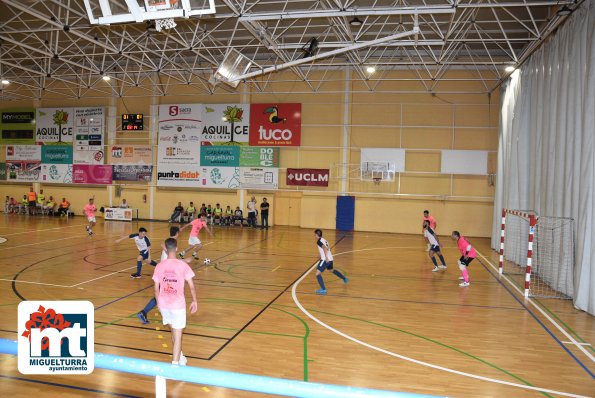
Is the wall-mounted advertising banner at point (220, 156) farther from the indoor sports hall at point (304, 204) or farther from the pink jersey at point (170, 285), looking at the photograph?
the pink jersey at point (170, 285)

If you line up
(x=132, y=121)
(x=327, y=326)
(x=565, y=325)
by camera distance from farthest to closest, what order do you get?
(x=132, y=121), (x=565, y=325), (x=327, y=326)

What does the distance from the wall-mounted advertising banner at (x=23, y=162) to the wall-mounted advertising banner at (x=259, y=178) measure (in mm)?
15391

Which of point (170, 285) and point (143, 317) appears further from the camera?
point (143, 317)

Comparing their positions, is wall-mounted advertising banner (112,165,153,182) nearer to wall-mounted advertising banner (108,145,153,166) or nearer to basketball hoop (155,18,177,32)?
wall-mounted advertising banner (108,145,153,166)

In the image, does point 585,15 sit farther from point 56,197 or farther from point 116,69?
point 56,197

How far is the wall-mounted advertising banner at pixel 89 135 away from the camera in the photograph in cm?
3009

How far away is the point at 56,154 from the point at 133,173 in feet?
20.3

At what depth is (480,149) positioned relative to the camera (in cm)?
2491

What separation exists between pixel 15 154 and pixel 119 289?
26.7 metres

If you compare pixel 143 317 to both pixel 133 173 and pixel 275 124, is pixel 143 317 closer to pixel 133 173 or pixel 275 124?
pixel 275 124

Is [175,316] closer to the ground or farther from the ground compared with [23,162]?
closer to the ground

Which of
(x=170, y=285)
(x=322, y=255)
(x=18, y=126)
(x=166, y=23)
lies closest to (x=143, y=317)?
(x=170, y=285)

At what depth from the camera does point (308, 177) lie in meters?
27.0

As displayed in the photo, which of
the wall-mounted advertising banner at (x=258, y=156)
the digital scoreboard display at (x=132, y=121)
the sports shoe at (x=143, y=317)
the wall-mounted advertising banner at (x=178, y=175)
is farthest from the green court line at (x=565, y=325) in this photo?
the digital scoreboard display at (x=132, y=121)
